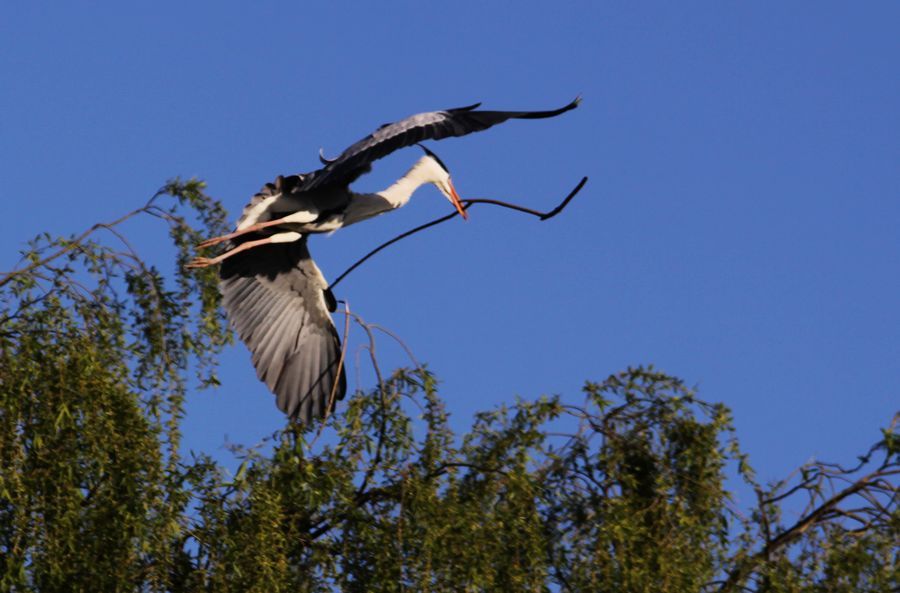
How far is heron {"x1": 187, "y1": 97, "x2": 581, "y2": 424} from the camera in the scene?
292 inches

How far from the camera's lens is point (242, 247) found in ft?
24.1

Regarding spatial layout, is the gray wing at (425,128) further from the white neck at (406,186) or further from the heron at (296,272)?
the white neck at (406,186)

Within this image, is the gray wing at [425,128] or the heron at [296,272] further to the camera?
the heron at [296,272]

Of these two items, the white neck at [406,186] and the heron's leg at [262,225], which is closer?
the heron's leg at [262,225]

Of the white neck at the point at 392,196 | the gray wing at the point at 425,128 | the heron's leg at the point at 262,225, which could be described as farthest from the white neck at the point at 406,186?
the gray wing at the point at 425,128

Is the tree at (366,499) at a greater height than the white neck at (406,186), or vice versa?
the white neck at (406,186)

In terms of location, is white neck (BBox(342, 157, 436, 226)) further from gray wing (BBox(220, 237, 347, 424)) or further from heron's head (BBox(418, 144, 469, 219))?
gray wing (BBox(220, 237, 347, 424))

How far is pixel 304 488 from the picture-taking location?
20.6 feet

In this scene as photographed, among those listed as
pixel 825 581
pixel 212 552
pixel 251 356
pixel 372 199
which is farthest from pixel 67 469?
pixel 825 581

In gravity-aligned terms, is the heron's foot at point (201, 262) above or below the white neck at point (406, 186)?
below

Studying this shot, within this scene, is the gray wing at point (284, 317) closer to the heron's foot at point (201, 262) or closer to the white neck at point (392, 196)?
the white neck at point (392, 196)

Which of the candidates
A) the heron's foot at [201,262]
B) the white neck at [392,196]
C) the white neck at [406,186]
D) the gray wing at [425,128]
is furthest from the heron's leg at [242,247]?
the gray wing at [425,128]

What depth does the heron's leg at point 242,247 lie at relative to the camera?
280 inches

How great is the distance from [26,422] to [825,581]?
11.0 feet
